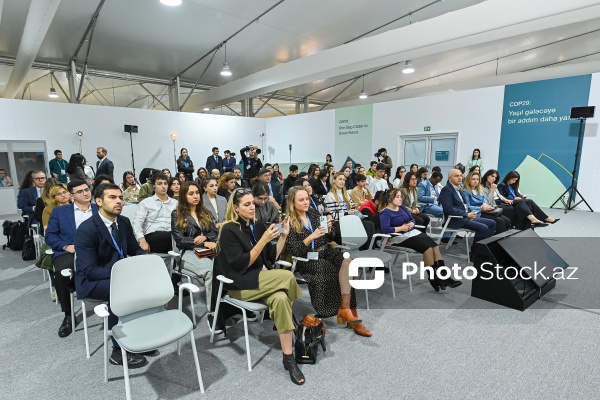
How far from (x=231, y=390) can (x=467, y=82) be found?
11.9 metres

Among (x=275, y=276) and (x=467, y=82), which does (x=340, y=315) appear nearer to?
(x=275, y=276)

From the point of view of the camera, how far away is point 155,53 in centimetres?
917

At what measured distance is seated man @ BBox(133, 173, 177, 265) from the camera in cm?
354

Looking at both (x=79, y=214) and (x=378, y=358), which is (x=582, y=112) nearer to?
(x=378, y=358)

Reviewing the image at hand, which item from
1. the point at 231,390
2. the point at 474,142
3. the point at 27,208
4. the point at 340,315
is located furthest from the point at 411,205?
the point at 27,208

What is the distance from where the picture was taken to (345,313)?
278 cm

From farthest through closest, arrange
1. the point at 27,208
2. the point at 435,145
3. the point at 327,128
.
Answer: the point at 327,128 → the point at 435,145 → the point at 27,208

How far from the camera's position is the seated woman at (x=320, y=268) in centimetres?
275

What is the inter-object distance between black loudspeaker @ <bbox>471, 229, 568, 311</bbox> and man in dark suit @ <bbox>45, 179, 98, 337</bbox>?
3.92 m

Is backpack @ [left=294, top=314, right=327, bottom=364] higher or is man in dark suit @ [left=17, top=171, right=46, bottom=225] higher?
man in dark suit @ [left=17, top=171, right=46, bottom=225]

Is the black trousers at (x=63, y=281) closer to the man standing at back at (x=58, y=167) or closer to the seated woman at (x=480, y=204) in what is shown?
the seated woman at (x=480, y=204)

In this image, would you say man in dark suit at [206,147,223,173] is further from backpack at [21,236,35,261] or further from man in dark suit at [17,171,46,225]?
backpack at [21,236,35,261]

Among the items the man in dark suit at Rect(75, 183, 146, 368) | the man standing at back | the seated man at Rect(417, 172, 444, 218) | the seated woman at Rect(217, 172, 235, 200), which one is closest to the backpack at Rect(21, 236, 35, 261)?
the seated woman at Rect(217, 172, 235, 200)

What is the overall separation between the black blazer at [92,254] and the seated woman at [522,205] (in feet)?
18.7
